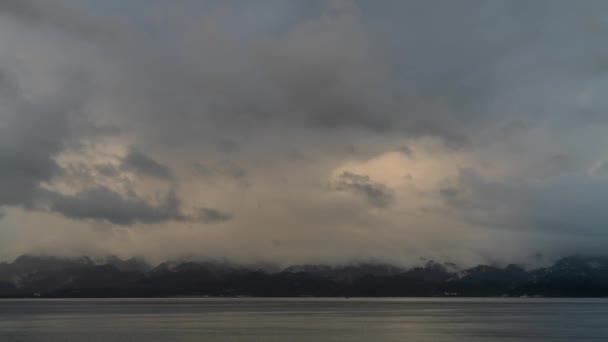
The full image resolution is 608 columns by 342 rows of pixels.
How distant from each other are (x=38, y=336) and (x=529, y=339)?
106 meters

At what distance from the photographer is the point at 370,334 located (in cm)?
14875

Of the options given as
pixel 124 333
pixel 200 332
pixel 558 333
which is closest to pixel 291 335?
pixel 200 332

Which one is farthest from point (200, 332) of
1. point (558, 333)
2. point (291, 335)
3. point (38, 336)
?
point (558, 333)

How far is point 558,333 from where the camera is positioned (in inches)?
6097

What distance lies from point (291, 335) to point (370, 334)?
709 inches

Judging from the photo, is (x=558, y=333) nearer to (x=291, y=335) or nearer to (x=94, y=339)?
(x=291, y=335)

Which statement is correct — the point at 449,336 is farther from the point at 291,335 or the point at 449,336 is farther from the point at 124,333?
the point at 124,333

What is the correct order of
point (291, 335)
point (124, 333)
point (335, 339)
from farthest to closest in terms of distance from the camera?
point (124, 333) → point (291, 335) → point (335, 339)

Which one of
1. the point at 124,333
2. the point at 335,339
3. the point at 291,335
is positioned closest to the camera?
the point at 335,339

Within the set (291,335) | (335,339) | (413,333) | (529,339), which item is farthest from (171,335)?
(529,339)

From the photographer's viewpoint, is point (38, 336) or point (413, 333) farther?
point (413, 333)

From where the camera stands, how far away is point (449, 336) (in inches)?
5743

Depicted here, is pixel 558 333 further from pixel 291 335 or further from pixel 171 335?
pixel 171 335

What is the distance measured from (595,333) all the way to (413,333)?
134 ft
